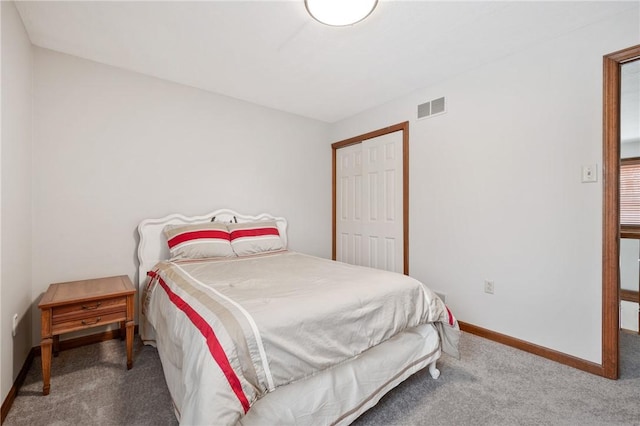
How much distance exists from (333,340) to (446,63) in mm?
2478

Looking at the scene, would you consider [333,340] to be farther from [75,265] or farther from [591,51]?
[591,51]

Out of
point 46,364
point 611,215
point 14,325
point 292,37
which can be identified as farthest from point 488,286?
point 14,325

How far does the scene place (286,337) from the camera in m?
1.21

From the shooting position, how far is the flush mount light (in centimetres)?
164

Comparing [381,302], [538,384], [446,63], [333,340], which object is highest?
[446,63]

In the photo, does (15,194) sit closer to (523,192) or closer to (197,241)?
(197,241)

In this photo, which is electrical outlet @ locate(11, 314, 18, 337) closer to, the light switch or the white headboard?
the white headboard

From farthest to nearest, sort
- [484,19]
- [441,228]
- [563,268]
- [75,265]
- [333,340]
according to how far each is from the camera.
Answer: [441,228]
[75,265]
[563,268]
[484,19]
[333,340]

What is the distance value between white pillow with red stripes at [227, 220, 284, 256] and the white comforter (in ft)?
2.15

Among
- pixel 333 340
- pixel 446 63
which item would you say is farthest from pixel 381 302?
pixel 446 63

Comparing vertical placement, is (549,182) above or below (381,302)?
above

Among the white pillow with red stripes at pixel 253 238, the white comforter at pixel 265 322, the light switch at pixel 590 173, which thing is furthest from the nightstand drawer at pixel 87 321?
the light switch at pixel 590 173

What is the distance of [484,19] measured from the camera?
75.1 inches

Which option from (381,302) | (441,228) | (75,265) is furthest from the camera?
(441,228)
